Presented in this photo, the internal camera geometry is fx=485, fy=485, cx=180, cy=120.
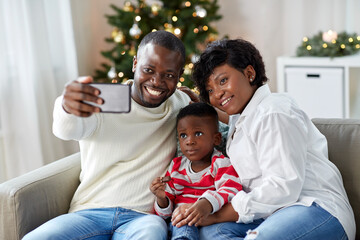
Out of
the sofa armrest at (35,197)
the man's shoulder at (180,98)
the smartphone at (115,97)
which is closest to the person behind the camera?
the smartphone at (115,97)

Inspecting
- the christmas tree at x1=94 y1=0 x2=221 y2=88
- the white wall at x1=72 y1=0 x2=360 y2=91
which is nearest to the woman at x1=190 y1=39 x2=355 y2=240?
the christmas tree at x1=94 y1=0 x2=221 y2=88

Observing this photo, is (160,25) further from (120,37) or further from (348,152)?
(348,152)

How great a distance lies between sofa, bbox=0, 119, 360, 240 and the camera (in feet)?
5.48

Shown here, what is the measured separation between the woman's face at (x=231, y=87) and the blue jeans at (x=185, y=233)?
433 millimetres

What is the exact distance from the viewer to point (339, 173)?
5.67ft

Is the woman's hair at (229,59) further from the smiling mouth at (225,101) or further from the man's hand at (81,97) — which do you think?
the man's hand at (81,97)

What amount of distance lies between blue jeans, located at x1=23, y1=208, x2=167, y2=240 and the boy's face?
268 mm

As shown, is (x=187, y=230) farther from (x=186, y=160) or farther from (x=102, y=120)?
(x=102, y=120)

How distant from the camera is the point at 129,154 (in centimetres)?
179

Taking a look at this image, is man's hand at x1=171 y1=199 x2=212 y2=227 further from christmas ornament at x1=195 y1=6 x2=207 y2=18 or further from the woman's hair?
christmas ornament at x1=195 y1=6 x2=207 y2=18

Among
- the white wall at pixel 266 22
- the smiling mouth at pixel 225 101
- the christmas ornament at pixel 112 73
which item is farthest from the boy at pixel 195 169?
the white wall at pixel 266 22

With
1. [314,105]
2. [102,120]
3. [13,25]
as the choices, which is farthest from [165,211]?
[314,105]

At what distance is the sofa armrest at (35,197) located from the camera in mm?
1667

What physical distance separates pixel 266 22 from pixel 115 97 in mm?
2973
